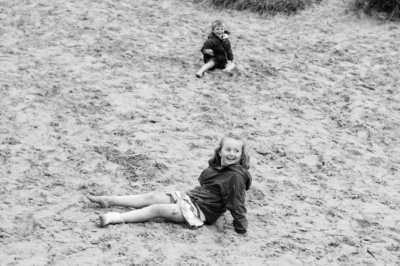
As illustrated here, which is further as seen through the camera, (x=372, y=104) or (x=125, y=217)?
(x=372, y=104)

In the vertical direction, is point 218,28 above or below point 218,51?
above

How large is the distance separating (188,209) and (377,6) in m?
5.99

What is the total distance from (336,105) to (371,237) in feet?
8.64

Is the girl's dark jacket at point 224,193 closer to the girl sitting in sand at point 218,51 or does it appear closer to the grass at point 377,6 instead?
the girl sitting in sand at point 218,51

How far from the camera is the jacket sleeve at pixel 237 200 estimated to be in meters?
4.56

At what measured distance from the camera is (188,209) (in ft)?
15.2

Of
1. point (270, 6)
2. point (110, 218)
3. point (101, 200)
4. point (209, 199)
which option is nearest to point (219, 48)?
point (270, 6)

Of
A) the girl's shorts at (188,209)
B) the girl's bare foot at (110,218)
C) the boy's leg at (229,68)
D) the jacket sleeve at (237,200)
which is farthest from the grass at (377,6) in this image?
the girl's bare foot at (110,218)

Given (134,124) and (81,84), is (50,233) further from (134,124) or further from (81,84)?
(81,84)

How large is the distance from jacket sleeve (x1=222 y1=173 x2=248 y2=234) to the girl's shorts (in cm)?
22

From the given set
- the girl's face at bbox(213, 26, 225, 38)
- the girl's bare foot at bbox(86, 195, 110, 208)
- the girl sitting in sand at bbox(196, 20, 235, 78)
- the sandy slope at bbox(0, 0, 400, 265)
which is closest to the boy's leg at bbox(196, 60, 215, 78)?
the girl sitting in sand at bbox(196, 20, 235, 78)

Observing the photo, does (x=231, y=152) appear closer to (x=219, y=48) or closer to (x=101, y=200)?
(x=101, y=200)

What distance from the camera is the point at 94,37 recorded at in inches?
323

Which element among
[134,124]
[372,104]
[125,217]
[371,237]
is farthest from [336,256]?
[372,104]
